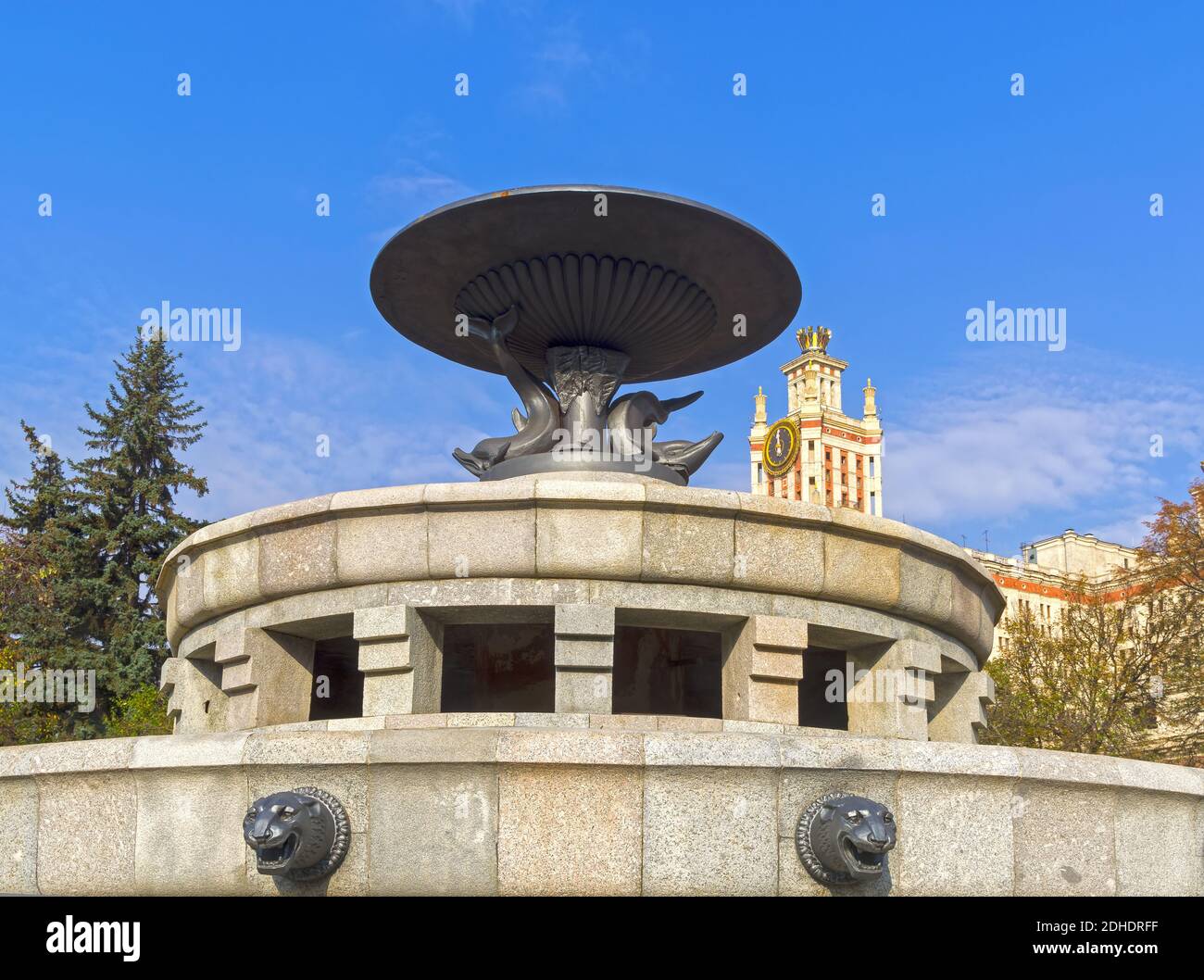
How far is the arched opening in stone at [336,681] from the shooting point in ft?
32.6

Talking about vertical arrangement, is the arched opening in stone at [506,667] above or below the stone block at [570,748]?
above

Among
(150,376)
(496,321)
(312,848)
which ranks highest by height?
(150,376)

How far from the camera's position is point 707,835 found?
6.11 meters

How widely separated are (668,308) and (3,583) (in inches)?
1024

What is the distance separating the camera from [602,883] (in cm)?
606

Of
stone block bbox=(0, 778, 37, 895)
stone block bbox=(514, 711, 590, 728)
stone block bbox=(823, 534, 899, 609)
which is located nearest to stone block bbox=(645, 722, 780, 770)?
stone block bbox=(514, 711, 590, 728)

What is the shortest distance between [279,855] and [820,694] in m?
5.78

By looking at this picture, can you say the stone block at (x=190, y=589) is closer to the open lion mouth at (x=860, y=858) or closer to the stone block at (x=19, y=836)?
the stone block at (x=19, y=836)

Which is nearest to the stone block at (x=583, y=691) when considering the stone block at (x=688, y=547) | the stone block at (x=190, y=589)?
the stone block at (x=688, y=547)

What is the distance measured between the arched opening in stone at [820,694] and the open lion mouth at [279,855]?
204 inches

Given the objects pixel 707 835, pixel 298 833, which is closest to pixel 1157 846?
pixel 707 835

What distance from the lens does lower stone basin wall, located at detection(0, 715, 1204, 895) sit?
607 cm
